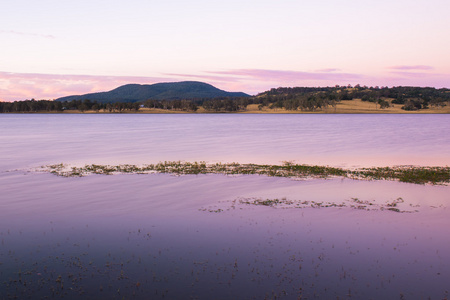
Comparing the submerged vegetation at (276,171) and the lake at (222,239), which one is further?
the submerged vegetation at (276,171)

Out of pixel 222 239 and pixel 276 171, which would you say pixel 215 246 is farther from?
pixel 276 171

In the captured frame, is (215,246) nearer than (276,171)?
Yes

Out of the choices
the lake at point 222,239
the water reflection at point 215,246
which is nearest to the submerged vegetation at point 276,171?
the lake at point 222,239

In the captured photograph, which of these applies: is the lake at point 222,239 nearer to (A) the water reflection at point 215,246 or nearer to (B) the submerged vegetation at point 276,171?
(A) the water reflection at point 215,246

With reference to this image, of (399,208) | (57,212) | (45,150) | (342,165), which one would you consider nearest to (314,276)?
(399,208)

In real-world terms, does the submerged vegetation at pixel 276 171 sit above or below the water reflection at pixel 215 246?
above

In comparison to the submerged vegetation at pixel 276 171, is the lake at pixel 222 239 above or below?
below

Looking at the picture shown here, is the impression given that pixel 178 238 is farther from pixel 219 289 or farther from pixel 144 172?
pixel 144 172

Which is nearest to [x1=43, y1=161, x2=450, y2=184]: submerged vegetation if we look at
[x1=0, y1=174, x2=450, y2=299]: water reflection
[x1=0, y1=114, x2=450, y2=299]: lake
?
[x1=0, y1=114, x2=450, y2=299]: lake

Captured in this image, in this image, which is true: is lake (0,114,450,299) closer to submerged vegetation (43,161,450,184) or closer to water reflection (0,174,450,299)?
water reflection (0,174,450,299)

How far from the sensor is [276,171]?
31969 mm

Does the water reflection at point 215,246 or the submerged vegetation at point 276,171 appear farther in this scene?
the submerged vegetation at point 276,171

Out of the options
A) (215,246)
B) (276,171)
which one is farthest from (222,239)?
(276,171)

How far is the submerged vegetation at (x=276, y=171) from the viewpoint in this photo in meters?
29.3
